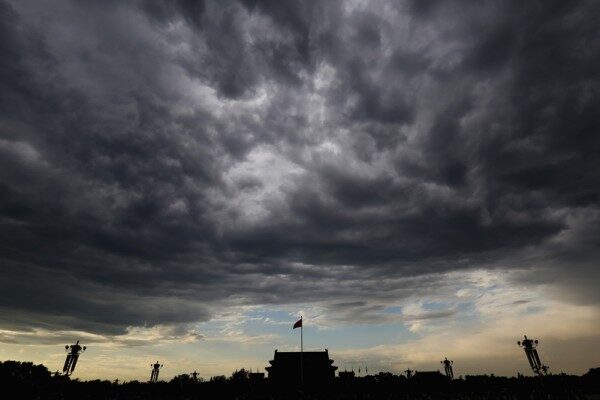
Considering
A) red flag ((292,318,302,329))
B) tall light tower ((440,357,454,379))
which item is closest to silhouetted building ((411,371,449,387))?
tall light tower ((440,357,454,379))

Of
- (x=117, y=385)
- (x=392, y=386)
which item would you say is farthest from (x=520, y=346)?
(x=117, y=385)

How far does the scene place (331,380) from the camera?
5281 centimetres

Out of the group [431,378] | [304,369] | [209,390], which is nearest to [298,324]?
[209,390]

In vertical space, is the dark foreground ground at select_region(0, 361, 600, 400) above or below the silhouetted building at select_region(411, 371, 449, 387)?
below

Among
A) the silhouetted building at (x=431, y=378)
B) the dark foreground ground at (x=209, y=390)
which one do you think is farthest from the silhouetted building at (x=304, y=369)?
the silhouetted building at (x=431, y=378)

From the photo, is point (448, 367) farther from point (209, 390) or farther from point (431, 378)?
point (209, 390)

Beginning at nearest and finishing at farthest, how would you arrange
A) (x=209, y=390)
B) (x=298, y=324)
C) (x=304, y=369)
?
(x=209, y=390)
(x=298, y=324)
(x=304, y=369)

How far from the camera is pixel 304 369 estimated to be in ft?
176

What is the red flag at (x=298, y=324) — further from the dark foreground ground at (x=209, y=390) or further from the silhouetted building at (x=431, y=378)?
the silhouetted building at (x=431, y=378)

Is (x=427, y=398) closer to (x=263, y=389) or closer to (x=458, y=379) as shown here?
(x=263, y=389)

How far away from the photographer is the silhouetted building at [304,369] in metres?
52.6

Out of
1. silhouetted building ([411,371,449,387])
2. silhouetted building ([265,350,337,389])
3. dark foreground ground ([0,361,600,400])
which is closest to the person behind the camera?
dark foreground ground ([0,361,600,400])

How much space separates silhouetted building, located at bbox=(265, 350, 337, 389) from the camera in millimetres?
52594

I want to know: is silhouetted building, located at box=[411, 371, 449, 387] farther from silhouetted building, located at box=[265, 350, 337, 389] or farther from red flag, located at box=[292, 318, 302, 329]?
red flag, located at box=[292, 318, 302, 329]
